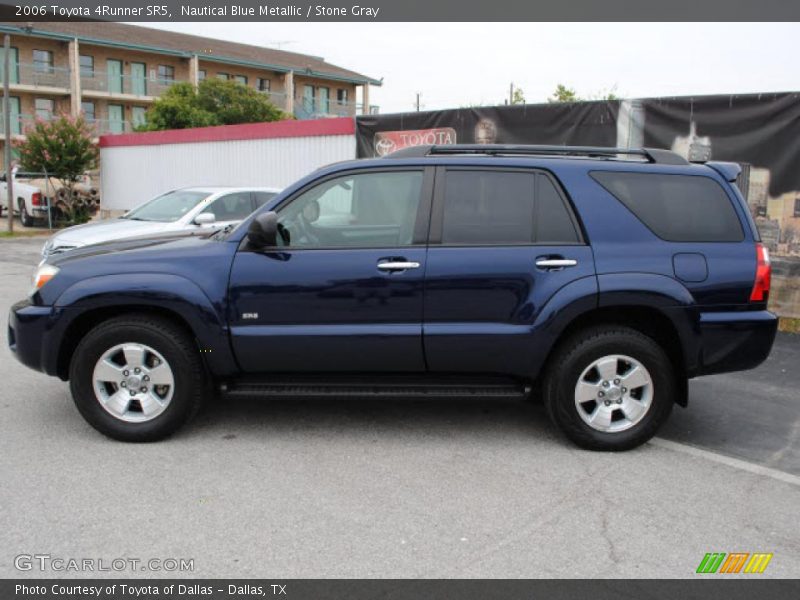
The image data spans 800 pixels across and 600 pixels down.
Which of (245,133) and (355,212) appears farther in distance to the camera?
(245,133)

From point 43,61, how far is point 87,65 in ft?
8.28

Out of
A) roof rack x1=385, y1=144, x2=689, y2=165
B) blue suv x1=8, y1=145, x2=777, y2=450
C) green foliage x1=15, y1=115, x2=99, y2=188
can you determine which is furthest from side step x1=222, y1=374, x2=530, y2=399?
green foliage x1=15, y1=115, x2=99, y2=188

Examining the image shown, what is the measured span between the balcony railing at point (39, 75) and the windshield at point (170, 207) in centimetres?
3677

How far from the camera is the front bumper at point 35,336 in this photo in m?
4.54

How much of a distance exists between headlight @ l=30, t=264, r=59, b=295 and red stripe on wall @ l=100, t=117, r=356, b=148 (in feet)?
33.1

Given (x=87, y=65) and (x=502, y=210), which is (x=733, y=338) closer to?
(x=502, y=210)

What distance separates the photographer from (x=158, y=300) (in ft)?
14.7

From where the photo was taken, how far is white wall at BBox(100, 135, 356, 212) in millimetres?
15766

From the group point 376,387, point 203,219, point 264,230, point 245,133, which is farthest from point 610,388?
point 245,133

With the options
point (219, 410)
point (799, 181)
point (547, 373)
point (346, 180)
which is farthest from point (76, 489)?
point (799, 181)

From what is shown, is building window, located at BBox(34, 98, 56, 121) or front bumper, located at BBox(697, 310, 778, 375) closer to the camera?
front bumper, located at BBox(697, 310, 778, 375)

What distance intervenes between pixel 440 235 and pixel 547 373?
1.11m

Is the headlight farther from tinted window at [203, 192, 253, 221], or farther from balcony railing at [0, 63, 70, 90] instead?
balcony railing at [0, 63, 70, 90]
